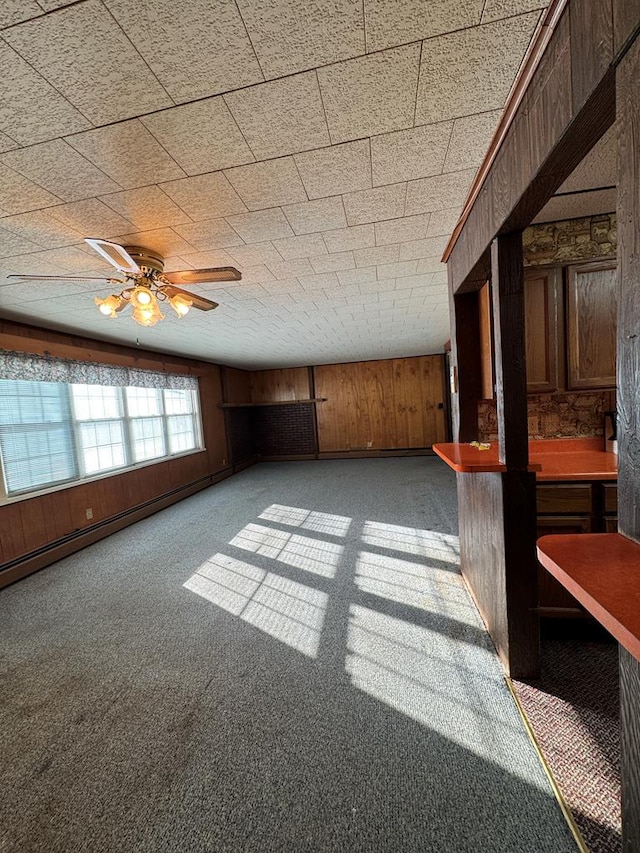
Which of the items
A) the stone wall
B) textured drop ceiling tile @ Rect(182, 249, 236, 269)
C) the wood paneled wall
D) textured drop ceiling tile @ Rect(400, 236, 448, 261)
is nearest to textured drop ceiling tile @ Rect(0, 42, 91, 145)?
textured drop ceiling tile @ Rect(182, 249, 236, 269)

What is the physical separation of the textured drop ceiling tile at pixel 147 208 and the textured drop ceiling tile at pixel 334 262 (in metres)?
0.90

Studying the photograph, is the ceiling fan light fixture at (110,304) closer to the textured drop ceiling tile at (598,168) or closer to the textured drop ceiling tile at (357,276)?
the textured drop ceiling tile at (357,276)

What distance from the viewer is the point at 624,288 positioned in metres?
0.66

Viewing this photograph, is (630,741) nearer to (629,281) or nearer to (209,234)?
(629,281)

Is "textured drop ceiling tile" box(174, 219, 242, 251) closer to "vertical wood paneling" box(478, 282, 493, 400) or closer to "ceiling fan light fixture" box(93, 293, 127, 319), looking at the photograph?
"ceiling fan light fixture" box(93, 293, 127, 319)

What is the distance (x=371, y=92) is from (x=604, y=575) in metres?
1.45

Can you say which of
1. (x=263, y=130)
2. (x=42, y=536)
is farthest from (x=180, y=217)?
(x=42, y=536)

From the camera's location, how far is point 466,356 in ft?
7.57

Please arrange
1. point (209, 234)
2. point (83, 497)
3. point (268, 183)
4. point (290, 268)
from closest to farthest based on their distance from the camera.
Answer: point (268, 183)
point (209, 234)
point (290, 268)
point (83, 497)

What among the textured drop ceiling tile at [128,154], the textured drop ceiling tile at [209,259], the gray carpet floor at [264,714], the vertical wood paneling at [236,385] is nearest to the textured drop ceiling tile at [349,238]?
the textured drop ceiling tile at [209,259]

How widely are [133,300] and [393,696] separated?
2442mm

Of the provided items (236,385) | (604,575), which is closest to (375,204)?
(604,575)

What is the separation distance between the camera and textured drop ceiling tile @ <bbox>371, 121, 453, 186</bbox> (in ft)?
4.18

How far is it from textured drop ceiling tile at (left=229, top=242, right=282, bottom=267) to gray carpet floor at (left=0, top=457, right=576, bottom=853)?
2339 millimetres
